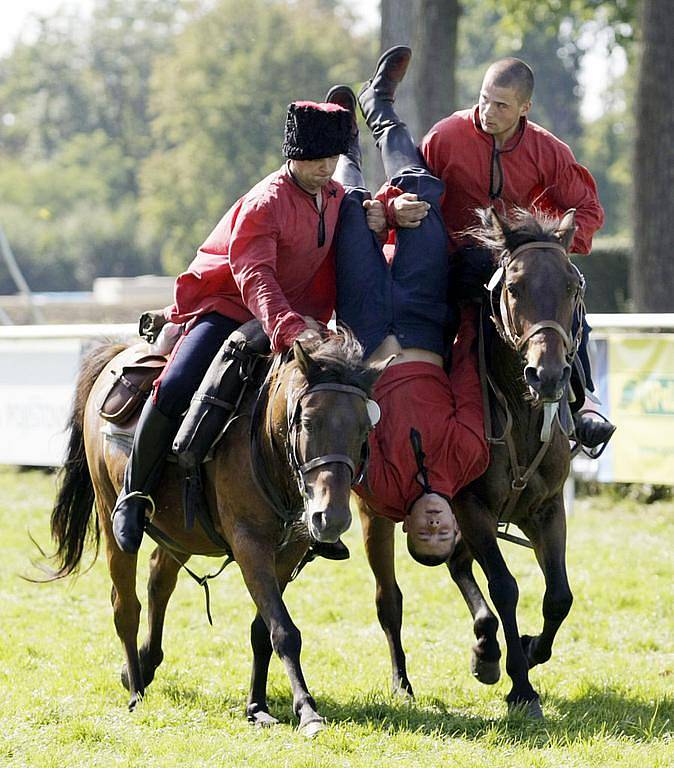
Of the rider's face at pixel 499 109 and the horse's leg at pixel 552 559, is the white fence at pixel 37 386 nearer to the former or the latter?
the rider's face at pixel 499 109

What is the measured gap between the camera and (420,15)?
54.9 ft

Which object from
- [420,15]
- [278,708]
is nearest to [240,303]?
[278,708]

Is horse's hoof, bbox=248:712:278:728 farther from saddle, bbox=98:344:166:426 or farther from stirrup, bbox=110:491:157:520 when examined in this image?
saddle, bbox=98:344:166:426

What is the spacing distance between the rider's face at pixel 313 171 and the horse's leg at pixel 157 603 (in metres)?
2.08

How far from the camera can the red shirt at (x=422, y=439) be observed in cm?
565

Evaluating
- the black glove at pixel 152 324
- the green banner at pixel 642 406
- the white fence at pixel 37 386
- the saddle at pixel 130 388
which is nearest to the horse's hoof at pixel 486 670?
the saddle at pixel 130 388

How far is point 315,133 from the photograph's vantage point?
5.61 meters

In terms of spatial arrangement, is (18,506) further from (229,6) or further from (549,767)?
(229,6)

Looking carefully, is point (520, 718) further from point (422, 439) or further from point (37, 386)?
point (37, 386)

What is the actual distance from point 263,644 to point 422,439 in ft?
4.09

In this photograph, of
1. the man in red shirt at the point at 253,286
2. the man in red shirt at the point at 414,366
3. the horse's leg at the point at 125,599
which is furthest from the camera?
the horse's leg at the point at 125,599

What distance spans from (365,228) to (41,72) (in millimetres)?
85788

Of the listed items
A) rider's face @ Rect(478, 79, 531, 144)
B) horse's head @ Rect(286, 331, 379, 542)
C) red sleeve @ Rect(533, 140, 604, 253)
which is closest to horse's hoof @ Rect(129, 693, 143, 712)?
horse's head @ Rect(286, 331, 379, 542)

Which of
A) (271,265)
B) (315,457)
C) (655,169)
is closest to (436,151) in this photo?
(271,265)
